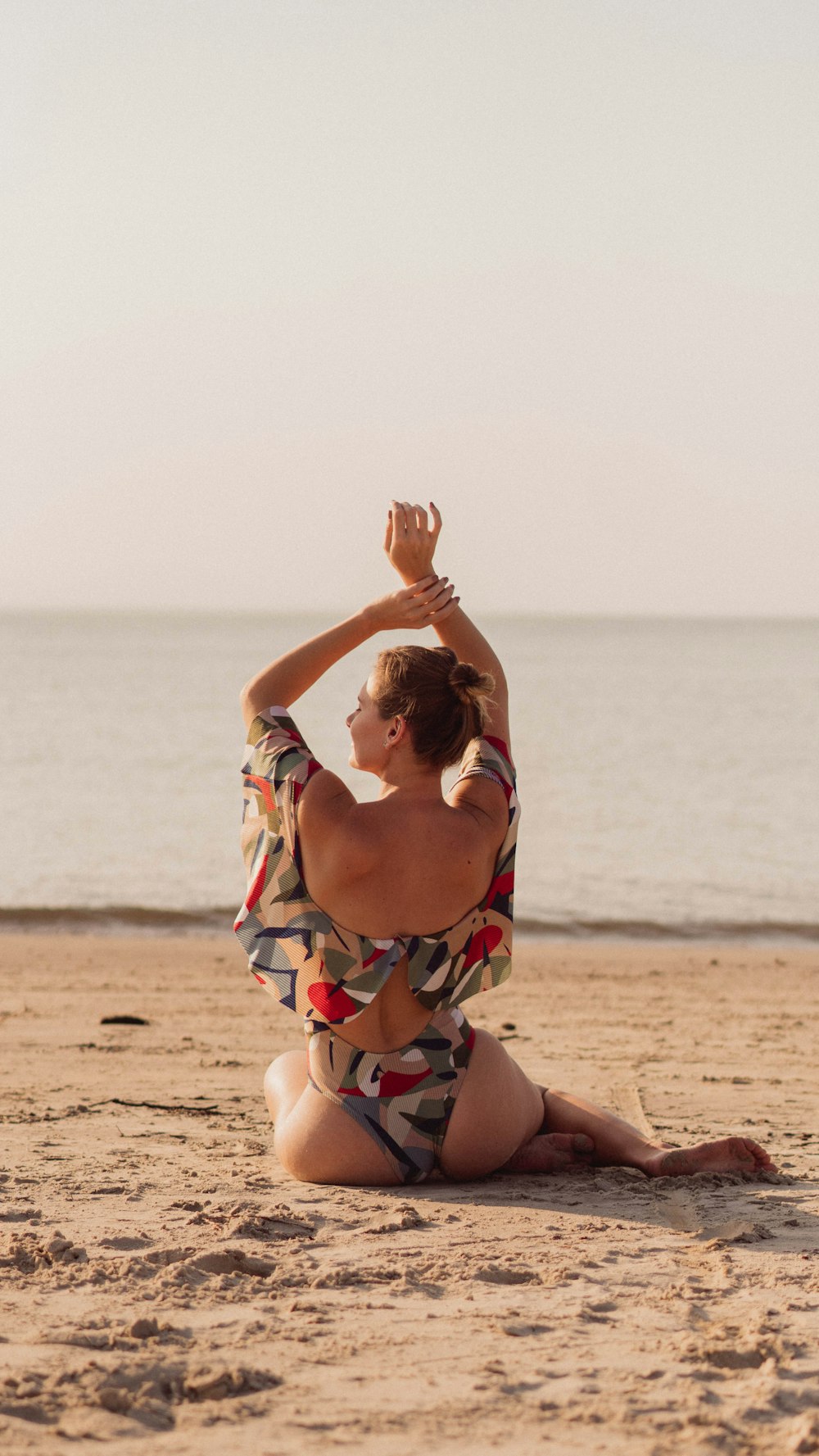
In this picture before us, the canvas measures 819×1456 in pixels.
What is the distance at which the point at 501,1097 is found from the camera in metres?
3.96

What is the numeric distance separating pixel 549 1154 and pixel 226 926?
8225 mm

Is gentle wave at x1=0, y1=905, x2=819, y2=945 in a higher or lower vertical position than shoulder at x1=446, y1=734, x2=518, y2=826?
lower

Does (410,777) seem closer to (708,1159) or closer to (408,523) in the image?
(408,523)

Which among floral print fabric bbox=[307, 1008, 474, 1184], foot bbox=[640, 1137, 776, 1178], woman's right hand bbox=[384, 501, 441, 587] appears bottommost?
foot bbox=[640, 1137, 776, 1178]

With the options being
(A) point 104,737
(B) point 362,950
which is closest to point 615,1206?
(B) point 362,950

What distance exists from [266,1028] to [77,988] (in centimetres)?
175

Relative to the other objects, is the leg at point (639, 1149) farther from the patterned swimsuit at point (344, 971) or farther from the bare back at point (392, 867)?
the bare back at point (392, 867)

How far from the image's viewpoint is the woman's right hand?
3.90 m

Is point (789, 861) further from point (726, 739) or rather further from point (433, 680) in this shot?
point (726, 739)

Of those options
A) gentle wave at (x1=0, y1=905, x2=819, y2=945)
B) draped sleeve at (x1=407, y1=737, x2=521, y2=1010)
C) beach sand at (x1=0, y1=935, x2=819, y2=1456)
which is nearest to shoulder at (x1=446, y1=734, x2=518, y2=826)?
draped sleeve at (x1=407, y1=737, x2=521, y2=1010)

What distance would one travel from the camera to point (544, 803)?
2184 cm

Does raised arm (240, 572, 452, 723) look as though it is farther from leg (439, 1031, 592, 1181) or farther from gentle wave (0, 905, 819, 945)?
gentle wave (0, 905, 819, 945)

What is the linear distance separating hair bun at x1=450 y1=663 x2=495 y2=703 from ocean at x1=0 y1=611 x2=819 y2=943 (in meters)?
8.85

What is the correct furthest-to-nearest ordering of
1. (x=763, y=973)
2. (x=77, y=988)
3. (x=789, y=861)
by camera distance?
(x=789, y=861) < (x=763, y=973) < (x=77, y=988)
